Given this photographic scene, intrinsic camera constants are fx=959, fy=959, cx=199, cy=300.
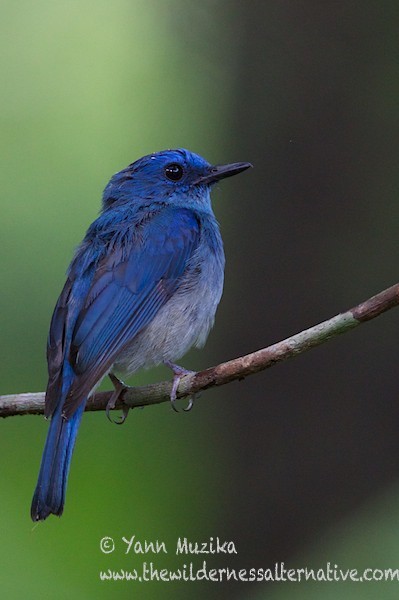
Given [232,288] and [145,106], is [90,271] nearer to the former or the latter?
[232,288]

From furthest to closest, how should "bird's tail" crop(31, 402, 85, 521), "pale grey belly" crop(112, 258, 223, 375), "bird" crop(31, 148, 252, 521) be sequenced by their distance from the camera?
"pale grey belly" crop(112, 258, 223, 375), "bird" crop(31, 148, 252, 521), "bird's tail" crop(31, 402, 85, 521)

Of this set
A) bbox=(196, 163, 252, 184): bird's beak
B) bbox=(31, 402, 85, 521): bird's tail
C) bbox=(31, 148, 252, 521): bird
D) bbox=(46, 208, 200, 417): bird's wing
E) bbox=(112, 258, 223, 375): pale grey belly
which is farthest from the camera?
bbox=(196, 163, 252, 184): bird's beak

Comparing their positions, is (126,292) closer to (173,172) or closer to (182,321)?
(182,321)

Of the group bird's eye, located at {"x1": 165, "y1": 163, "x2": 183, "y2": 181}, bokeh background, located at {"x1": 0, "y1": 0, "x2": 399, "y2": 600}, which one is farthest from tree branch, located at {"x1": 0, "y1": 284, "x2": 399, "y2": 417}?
bird's eye, located at {"x1": 165, "y1": 163, "x2": 183, "y2": 181}

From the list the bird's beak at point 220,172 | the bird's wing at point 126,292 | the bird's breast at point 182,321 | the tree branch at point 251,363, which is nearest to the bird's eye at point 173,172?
the bird's beak at point 220,172

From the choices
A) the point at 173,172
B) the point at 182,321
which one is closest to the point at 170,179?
the point at 173,172

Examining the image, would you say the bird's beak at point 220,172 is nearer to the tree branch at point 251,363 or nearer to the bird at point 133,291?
the bird at point 133,291

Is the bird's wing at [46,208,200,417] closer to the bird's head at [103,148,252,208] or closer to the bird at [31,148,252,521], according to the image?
the bird at [31,148,252,521]
